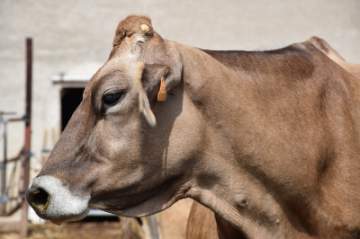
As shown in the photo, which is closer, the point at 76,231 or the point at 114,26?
the point at 76,231

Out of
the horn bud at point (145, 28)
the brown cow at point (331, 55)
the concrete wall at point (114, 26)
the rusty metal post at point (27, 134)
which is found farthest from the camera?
the concrete wall at point (114, 26)

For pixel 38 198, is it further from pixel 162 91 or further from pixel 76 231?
pixel 76 231

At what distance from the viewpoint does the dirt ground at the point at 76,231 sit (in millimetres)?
10062

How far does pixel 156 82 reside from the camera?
2.98 metres

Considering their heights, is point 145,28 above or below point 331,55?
above

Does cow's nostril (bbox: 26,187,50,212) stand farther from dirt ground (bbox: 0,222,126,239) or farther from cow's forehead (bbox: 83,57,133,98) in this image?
dirt ground (bbox: 0,222,126,239)

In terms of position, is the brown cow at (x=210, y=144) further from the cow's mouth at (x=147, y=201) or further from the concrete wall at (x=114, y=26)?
the concrete wall at (x=114, y=26)

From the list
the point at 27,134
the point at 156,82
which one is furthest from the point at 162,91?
the point at 27,134

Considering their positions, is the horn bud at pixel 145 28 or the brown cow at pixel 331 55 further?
the brown cow at pixel 331 55

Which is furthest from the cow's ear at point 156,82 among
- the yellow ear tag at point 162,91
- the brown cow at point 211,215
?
the brown cow at point 211,215

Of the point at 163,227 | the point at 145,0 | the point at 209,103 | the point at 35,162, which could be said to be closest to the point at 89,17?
the point at 145,0

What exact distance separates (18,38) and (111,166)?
30.6 ft

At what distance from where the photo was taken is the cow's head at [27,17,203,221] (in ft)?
9.77

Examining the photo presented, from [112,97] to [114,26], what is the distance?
912cm
